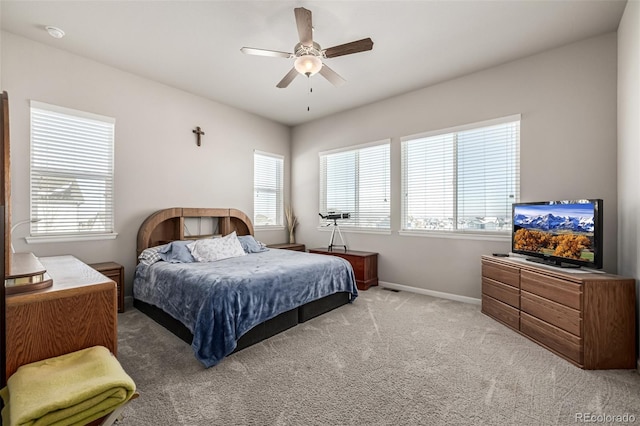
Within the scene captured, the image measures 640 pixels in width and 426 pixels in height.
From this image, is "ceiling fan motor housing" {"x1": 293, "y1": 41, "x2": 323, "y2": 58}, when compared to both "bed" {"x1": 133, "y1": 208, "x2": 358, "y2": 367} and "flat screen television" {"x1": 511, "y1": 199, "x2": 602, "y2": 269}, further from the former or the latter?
"flat screen television" {"x1": 511, "y1": 199, "x2": 602, "y2": 269}

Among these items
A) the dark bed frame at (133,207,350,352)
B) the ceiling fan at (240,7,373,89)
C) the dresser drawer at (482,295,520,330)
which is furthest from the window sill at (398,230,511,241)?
the ceiling fan at (240,7,373,89)

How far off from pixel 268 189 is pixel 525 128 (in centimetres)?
407

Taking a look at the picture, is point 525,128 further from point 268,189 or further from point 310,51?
point 268,189

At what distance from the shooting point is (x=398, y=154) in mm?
4500

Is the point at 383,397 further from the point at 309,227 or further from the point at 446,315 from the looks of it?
the point at 309,227

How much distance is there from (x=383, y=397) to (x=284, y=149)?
4.84 meters

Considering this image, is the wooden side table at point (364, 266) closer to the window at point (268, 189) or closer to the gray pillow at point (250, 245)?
the gray pillow at point (250, 245)

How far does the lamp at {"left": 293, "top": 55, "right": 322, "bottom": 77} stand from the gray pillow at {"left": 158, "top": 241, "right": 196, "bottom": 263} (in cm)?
251

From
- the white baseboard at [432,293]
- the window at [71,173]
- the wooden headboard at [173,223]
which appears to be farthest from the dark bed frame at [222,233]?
the white baseboard at [432,293]

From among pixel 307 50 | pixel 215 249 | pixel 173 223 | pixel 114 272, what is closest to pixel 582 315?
pixel 307 50

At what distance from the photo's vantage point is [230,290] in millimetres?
2479

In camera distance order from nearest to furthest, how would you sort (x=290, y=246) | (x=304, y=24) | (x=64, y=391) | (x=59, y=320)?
(x=64, y=391) → (x=59, y=320) → (x=304, y=24) → (x=290, y=246)

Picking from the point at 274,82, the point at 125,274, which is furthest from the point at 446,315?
the point at 125,274

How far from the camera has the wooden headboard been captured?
A: 381 cm
